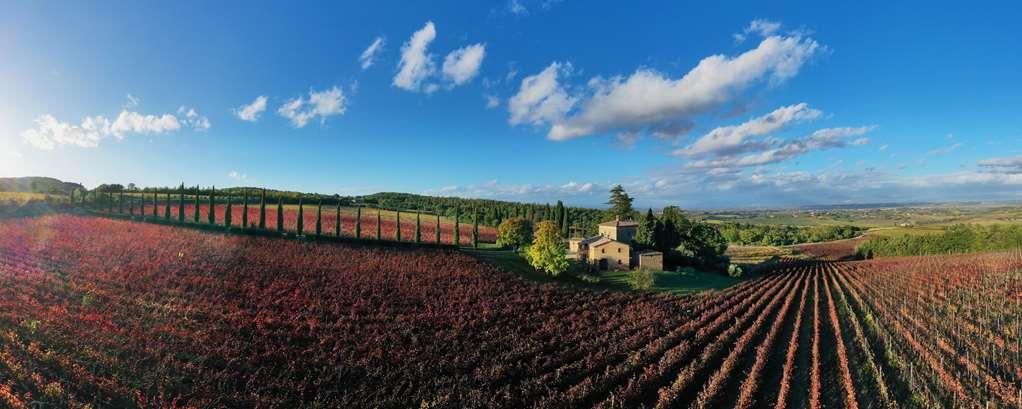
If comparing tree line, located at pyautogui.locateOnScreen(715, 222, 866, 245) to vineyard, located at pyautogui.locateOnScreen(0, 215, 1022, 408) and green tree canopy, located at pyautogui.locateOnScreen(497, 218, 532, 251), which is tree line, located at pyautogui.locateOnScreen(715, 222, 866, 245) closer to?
green tree canopy, located at pyautogui.locateOnScreen(497, 218, 532, 251)

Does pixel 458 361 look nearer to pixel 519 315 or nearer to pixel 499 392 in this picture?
pixel 499 392

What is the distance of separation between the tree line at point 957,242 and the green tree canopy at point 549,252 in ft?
231

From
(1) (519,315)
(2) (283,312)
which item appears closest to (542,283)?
(1) (519,315)

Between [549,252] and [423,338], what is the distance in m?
20.3

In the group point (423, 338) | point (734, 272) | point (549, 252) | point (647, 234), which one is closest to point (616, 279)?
point (549, 252)

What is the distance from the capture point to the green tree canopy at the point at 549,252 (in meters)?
39.5

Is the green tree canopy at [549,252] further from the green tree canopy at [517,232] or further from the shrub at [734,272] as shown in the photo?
the shrub at [734,272]

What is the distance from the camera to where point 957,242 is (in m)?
70.1

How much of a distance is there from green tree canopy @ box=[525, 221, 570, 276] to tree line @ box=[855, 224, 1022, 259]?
70531mm

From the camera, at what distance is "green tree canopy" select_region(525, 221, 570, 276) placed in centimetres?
3947

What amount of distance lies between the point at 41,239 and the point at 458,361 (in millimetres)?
32730

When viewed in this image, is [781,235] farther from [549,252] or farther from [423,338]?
[423,338]

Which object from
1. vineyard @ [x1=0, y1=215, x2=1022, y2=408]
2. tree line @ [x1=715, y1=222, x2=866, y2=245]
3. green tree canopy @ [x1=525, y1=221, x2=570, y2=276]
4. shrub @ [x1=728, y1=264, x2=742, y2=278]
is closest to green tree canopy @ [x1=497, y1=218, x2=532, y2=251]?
green tree canopy @ [x1=525, y1=221, x2=570, y2=276]

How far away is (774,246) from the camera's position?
4296 inches
